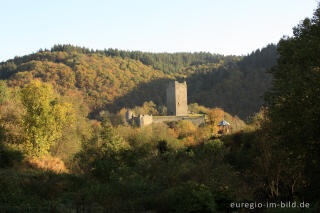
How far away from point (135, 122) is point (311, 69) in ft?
145

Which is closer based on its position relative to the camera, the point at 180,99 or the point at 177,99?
the point at 177,99

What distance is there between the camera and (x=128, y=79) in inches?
3935

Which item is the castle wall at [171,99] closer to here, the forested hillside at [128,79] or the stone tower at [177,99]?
the stone tower at [177,99]

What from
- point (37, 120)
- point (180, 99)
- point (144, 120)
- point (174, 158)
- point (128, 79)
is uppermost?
point (128, 79)

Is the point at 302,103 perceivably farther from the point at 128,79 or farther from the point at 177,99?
the point at 128,79

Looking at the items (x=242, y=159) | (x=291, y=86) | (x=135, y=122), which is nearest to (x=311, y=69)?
(x=291, y=86)

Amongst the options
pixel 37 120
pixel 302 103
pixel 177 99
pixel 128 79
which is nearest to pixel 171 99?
pixel 177 99

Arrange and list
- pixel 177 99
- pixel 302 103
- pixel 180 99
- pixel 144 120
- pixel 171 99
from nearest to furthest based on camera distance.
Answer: pixel 302 103
pixel 144 120
pixel 177 99
pixel 180 99
pixel 171 99

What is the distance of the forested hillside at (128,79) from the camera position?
261 feet

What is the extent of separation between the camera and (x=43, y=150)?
968 inches

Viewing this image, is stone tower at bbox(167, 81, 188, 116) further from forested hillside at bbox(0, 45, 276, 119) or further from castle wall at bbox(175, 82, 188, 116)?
forested hillside at bbox(0, 45, 276, 119)

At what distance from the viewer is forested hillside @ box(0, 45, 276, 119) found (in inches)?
3127

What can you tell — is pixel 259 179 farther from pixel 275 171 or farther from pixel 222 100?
pixel 222 100

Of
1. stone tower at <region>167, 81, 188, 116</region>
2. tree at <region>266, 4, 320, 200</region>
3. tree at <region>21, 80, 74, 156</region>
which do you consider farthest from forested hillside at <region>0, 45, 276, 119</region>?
tree at <region>266, 4, 320, 200</region>
